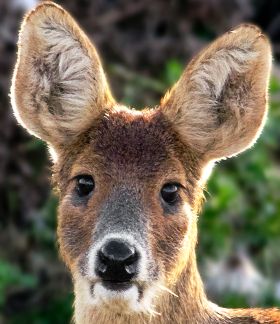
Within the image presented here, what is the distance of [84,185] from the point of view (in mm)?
5883

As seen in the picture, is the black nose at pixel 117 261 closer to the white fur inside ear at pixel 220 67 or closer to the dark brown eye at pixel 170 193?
the dark brown eye at pixel 170 193

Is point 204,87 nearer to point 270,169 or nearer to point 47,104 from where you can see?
point 47,104

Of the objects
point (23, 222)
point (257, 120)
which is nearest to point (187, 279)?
point (257, 120)

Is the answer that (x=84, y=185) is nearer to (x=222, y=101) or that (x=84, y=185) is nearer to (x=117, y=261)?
(x=117, y=261)

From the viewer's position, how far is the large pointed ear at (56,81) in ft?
19.9

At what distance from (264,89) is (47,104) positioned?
1.16 metres

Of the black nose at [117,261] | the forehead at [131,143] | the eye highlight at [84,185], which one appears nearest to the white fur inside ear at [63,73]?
the forehead at [131,143]

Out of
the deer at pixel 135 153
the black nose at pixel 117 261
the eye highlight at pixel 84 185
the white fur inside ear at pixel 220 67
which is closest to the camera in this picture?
the black nose at pixel 117 261

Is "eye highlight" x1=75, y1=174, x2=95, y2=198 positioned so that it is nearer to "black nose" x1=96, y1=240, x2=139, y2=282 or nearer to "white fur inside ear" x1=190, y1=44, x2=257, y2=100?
"black nose" x1=96, y1=240, x2=139, y2=282

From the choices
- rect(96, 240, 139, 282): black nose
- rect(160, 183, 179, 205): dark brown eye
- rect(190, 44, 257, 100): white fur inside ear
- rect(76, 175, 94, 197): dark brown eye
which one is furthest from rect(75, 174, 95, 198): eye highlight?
rect(190, 44, 257, 100): white fur inside ear

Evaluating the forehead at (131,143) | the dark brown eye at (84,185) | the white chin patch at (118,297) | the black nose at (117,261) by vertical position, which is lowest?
the white chin patch at (118,297)

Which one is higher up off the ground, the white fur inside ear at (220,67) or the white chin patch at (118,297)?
the white fur inside ear at (220,67)

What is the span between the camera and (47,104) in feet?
20.7

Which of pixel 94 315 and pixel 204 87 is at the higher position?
pixel 204 87
